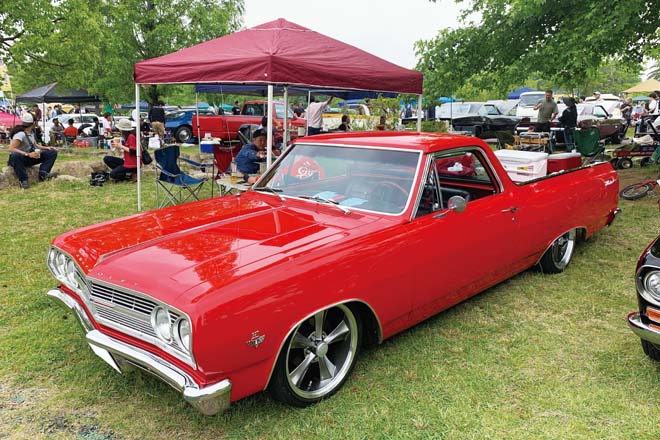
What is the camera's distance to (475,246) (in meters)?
3.96

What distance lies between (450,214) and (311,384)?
1594 millimetres

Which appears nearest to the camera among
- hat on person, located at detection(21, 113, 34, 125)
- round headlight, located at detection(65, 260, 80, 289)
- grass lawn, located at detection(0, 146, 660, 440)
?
grass lawn, located at detection(0, 146, 660, 440)

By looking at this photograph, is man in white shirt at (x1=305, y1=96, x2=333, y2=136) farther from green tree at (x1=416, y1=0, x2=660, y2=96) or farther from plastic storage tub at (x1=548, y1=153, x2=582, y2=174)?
plastic storage tub at (x1=548, y1=153, x2=582, y2=174)

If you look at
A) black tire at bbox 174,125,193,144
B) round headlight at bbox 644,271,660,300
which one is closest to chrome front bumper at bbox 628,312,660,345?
round headlight at bbox 644,271,660,300

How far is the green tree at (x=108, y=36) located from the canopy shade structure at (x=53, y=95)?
0.66 m

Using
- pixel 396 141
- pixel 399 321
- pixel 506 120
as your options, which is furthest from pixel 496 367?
pixel 506 120

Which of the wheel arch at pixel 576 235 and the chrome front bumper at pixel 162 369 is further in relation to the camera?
the wheel arch at pixel 576 235

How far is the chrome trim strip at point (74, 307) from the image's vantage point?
3090 millimetres

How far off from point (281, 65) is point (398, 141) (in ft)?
8.78

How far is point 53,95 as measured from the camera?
20.3 meters

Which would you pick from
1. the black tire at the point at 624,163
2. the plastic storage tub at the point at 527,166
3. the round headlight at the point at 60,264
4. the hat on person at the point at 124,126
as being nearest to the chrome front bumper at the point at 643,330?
the plastic storage tub at the point at 527,166

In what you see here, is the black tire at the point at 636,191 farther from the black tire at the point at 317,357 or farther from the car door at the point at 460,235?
the black tire at the point at 317,357

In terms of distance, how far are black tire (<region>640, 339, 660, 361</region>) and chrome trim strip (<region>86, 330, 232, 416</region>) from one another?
2810mm

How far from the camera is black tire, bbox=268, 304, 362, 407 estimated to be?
286 centimetres
